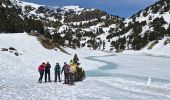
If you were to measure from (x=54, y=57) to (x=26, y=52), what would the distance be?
6.89m

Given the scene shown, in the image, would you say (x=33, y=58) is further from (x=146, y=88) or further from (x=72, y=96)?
(x=72, y=96)

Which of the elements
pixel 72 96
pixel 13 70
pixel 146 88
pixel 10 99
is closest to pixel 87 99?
pixel 72 96

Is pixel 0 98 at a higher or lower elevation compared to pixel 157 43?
lower

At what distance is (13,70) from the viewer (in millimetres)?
46625

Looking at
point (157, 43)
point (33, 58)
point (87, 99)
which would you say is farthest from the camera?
point (157, 43)

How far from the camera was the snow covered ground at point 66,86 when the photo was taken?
27.0 m

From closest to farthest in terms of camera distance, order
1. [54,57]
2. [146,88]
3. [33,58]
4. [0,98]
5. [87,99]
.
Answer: [0,98] < [87,99] < [146,88] < [33,58] < [54,57]

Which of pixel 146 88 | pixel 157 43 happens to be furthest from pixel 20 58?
pixel 157 43

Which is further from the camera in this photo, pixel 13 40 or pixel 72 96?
pixel 13 40

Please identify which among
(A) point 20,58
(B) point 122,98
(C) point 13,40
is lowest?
(B) point 122,98

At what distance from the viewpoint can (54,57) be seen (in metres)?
74.3

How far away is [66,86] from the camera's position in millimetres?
33750

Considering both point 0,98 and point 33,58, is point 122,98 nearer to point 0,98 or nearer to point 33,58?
point 0,98

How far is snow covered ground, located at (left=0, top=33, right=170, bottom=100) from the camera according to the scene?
2698cm
